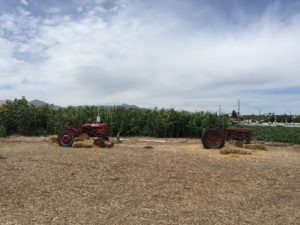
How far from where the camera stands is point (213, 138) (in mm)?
17250

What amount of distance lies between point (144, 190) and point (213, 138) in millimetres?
9055

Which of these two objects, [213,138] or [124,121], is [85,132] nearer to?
[213,138]

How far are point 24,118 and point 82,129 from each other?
276 inches

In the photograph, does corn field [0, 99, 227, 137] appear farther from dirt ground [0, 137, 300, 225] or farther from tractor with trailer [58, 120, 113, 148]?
dirt ground [0, 137, 300, 225]

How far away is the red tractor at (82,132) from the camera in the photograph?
1650 cm

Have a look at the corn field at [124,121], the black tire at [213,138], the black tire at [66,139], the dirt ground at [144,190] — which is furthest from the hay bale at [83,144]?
the corn field at [124,121]

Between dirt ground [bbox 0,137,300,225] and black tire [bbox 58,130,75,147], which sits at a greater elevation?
black tire [bbox 58,130,75,147]

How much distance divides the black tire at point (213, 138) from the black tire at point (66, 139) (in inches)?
196

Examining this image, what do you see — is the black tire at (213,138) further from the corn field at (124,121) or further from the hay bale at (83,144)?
the corn field at (124,121)

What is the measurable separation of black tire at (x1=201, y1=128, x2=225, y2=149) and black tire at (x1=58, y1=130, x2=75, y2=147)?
4979 mm

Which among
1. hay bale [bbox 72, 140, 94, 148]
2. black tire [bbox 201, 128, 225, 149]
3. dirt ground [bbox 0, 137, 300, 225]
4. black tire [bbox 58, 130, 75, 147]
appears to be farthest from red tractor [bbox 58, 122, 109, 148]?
black tire [bbox 201, 128, 225, 149]

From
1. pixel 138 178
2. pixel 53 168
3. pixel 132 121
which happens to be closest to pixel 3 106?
pixel 132 121

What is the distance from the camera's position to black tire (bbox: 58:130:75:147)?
16.7 meters

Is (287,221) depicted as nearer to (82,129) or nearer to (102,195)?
(102,195)
